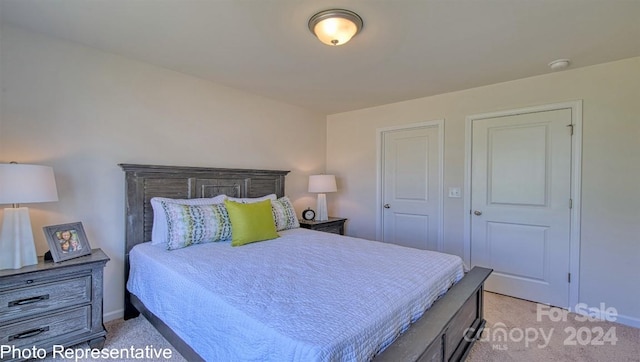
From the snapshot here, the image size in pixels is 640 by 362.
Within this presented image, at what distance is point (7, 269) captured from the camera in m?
1.80

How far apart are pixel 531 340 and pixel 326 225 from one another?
2298mm

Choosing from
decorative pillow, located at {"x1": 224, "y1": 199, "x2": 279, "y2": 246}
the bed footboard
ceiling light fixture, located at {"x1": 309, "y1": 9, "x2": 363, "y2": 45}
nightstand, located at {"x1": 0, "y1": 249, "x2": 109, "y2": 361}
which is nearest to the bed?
the bed footboard

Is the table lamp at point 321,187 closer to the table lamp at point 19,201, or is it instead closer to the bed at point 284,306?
the bed at point 284,306

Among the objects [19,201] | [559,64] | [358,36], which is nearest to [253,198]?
[19,201]

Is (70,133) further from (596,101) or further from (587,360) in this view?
(596,101)

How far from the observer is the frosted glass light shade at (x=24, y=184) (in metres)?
1.76

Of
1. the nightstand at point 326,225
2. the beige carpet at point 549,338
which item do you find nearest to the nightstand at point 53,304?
the nightstand at point 326,225

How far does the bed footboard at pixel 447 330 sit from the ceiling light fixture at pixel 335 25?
1.77 m

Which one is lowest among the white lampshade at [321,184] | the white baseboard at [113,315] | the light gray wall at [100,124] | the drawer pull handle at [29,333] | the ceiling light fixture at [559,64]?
the white baseboard at [113,315]

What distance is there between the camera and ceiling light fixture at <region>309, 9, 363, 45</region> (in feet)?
5.89

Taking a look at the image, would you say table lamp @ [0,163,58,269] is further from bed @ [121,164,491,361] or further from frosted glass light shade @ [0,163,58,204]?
bed @ [121,164,491,361]

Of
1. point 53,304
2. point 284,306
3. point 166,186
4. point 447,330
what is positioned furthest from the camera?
point 166,186

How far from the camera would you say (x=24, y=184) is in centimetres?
181

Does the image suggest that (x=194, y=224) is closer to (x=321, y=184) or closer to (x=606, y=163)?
(x=321, y=184)
